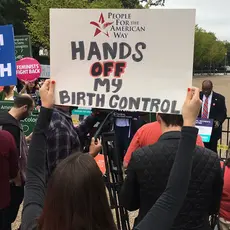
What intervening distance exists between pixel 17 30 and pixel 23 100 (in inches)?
1080

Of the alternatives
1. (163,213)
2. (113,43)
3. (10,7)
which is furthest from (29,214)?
(10,7)

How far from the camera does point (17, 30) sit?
98.2 feet

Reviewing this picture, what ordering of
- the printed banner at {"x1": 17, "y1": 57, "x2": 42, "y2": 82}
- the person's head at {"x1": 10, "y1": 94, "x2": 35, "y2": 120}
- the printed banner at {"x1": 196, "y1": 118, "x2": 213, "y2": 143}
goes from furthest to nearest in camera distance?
the printed banner at {"x1": 17, "y1": 57, "x2": 42, "y2": 82}, the printed banner at {"x1": 196, "y1": 118, "x2": 213, "y2": 143}, the person's head at {"x1": 10, "y1": 94, "x2": 35, "y2": 120}

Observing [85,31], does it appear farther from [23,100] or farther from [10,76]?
[23,100]

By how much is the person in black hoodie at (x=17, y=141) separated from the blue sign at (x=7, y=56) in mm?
441

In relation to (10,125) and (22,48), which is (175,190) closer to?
(10,125)

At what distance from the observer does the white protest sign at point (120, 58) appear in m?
2.16

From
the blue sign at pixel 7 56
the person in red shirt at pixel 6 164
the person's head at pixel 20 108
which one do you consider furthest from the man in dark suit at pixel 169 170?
the person's head at pixel 20 108

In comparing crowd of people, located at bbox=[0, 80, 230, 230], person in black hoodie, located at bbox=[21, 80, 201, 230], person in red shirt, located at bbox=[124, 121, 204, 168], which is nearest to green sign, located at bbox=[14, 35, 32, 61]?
crowd of people, located at bbox=[0, 80, 230, 230]

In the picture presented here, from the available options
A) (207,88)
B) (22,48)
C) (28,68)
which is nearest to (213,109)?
(207,88)

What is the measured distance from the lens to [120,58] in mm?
2307

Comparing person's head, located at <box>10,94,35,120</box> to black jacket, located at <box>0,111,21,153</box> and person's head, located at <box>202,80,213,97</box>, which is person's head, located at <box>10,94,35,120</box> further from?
person's head, located at <box>202,80,213,97</box>

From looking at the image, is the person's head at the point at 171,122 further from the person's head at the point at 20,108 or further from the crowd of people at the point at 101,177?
the person's head at the point at 20,108

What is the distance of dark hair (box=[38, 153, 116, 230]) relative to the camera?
50.9 inches
